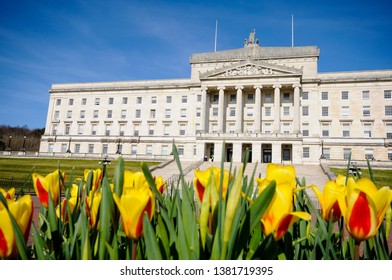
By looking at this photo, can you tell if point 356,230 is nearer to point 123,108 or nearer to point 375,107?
point 375,107

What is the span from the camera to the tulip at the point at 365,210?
3.73ft

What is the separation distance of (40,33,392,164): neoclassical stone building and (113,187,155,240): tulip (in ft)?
141

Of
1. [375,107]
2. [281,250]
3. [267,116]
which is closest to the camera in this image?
[281,250]

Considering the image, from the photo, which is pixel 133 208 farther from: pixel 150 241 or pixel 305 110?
pixel 305 110

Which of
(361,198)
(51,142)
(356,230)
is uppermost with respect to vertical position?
(51,142)

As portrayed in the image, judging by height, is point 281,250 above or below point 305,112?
below

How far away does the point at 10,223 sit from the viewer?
43.3 inches

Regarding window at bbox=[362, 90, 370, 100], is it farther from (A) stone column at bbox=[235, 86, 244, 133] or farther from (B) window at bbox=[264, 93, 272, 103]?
(A) stone column at bbox=[235, 86, 244, 133]

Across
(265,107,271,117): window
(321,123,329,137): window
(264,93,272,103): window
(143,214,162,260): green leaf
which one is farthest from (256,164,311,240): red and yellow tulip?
(321,123,329,137): window

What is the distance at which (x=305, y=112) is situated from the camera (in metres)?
48.7

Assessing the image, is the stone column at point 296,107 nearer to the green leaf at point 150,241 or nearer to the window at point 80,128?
the window at point 80,128

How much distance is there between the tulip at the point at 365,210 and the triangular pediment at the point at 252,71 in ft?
162

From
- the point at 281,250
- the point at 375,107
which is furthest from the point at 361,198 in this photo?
the point at 375,107
